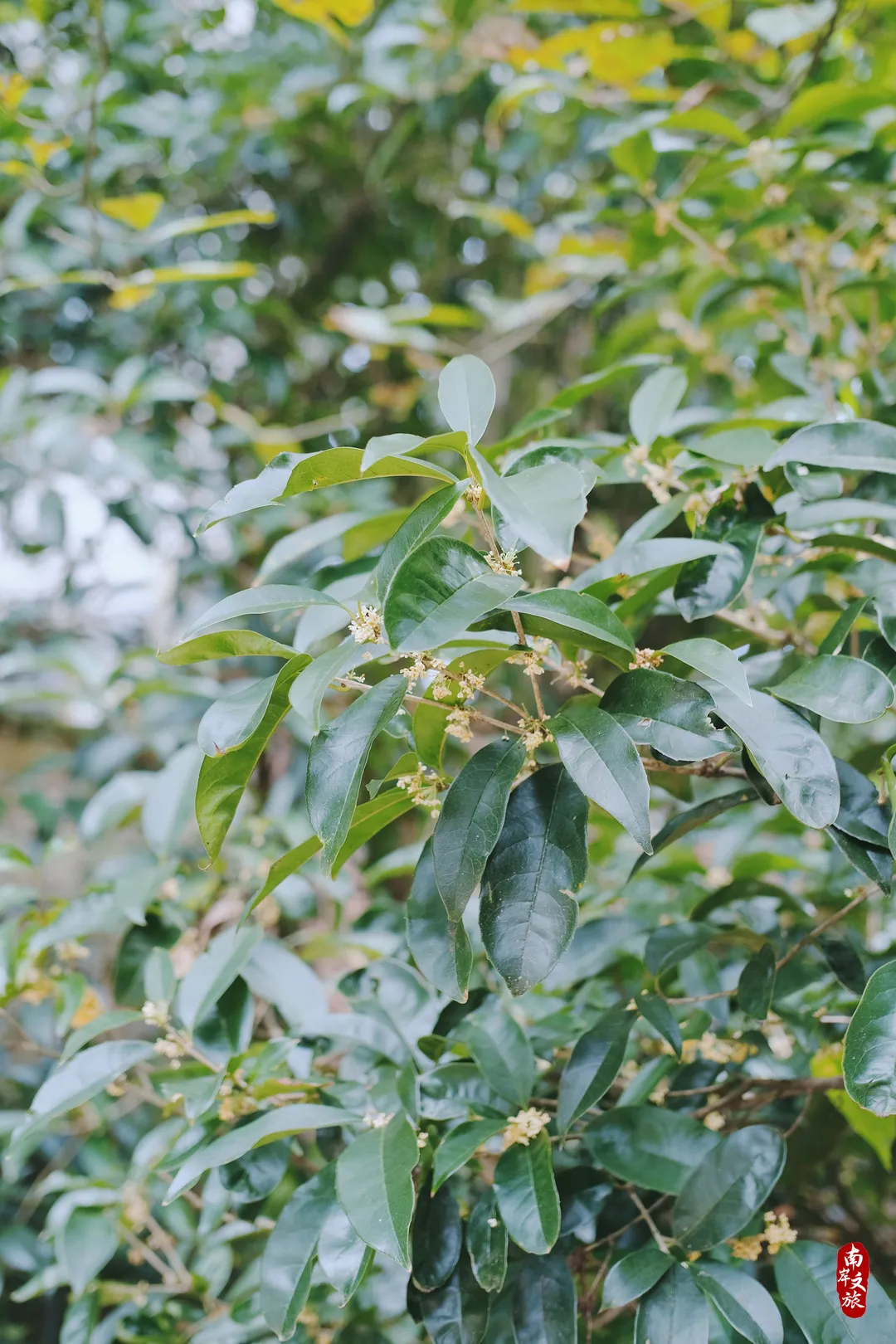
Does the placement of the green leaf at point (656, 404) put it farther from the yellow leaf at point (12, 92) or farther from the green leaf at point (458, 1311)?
the yellow leaf at point (12, 92)

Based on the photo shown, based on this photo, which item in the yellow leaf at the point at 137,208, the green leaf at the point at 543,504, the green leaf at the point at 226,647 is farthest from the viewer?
the yellow leaf at the point at 137,208

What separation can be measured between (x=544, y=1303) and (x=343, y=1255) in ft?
0.42

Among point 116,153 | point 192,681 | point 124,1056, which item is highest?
point 116,153

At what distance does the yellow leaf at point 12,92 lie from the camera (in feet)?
3.61

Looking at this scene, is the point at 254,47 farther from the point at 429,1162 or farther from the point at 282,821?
the point at 429,1162

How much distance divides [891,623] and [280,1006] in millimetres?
517

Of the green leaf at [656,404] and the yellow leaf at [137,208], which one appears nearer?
the green leaf at [656,404]

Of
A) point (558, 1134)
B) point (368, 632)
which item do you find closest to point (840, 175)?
point (368, 632)

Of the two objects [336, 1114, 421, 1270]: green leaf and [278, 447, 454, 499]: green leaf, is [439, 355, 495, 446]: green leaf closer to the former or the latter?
[278, 447, 454, 499]: green leaf

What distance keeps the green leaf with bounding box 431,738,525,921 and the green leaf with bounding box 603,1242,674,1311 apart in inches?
9.8

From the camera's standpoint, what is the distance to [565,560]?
34 cm

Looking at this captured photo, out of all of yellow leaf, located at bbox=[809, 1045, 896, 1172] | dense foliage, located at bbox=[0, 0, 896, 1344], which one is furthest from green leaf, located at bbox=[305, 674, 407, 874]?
yellow leaf, located at bbox=[809, 1045, 896, 1172]

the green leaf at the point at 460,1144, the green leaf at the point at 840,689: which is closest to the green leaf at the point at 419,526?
the green leaf at the point at 840,689

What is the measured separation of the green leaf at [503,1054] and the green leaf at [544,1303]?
0.30ft
